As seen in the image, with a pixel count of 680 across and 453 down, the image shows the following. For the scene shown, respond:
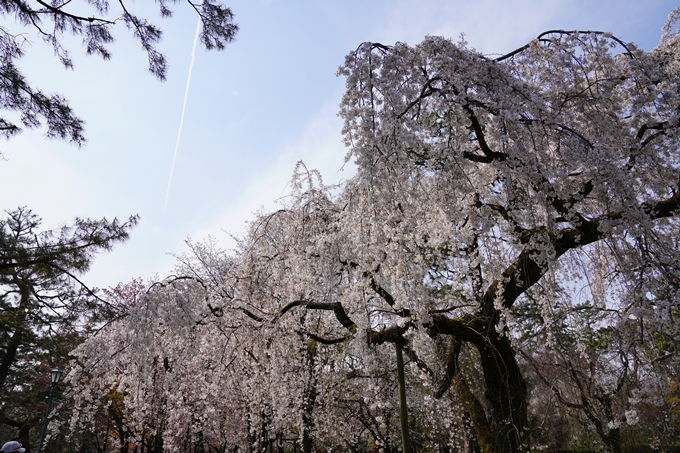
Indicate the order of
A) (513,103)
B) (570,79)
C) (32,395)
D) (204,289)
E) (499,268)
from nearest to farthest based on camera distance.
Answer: (513,103)
(570,79)
(499,268)
(204,289)
(32,395)

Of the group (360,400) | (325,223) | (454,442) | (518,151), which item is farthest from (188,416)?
(518,151)

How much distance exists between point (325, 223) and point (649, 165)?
3825 mm

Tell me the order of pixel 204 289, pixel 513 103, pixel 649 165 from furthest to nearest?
pixel 204 289, pixel 649 165, pixel 513 103

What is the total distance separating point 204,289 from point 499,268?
464cm

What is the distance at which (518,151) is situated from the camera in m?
2.71

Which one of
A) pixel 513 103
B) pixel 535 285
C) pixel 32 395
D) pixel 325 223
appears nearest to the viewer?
pixel 513 103

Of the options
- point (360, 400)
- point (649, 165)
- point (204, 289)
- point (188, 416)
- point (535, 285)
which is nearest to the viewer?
point (649, 165)

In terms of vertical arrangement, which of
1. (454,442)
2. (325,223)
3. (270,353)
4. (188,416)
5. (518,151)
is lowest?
(454,442)

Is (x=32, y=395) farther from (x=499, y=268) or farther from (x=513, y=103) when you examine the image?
(x=513, y=103)

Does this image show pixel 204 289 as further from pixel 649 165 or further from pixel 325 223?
pixel 649 165

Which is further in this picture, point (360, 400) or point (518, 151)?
point (360, 400)

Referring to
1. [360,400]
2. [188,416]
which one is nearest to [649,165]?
[360,400]

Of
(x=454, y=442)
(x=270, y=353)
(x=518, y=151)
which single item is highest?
→ (x=518, y=151)

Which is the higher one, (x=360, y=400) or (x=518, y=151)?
(x=518, y=151)
